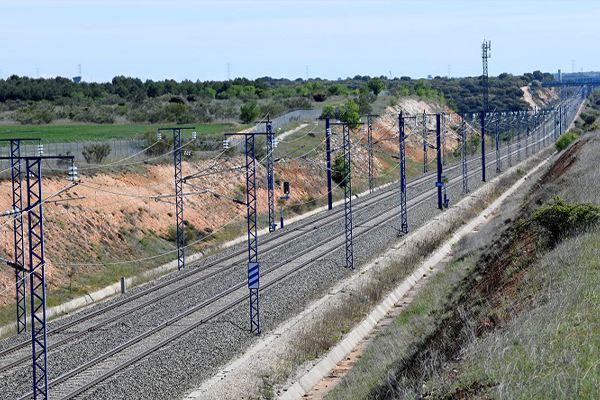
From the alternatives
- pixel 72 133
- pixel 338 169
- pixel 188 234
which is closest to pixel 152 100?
pixel 72 133

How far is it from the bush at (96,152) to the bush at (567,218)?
2975cm

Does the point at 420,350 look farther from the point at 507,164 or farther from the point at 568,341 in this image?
the point at 507,164

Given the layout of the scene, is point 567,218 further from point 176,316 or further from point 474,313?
point 176,316

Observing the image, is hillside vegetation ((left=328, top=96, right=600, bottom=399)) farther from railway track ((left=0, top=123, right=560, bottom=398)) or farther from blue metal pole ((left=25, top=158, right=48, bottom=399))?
blue metal pole ((left=25, top=158, right=48, bottom=399))

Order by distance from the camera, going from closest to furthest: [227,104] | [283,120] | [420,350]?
[420,350] → [283,120] → [227,104]

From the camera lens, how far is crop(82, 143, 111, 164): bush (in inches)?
1908

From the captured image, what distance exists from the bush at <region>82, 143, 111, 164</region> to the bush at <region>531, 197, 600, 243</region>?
1171 inches

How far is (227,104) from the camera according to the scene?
376 feet

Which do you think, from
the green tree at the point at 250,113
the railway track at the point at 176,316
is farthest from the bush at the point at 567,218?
the green tree at the point at 250,113

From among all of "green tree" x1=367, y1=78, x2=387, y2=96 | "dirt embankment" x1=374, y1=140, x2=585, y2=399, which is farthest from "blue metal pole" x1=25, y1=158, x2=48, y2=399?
"green tree" x1=367, y1=78, x2=387, y2=96

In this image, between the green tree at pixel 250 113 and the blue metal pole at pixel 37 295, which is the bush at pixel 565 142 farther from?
the blue metal pole at pixel 37 295

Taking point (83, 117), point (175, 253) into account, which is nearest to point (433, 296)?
point (175, 253)

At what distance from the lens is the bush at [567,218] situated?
23.9 meters

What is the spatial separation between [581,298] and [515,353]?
3047 mm
